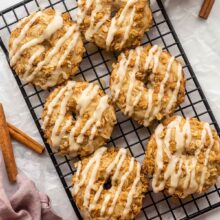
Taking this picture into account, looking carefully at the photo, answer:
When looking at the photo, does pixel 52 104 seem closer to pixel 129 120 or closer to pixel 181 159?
pixel 129 120

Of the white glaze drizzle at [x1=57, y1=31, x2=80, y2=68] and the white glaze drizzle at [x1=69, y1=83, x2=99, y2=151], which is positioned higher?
the white glaze drizzle at [x1=57, y1=31, x2=80, y2=68]

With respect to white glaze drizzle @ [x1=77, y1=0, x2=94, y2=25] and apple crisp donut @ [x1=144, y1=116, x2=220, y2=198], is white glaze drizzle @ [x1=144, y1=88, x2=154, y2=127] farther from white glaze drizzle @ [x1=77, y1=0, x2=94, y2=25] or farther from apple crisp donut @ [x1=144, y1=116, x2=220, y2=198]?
white glaze drizzle @ [x1=77, y1=0, x2=94, y2=25]

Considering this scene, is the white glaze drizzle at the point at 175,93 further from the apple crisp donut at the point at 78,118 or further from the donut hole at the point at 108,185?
the donut hole at the point at 108,185

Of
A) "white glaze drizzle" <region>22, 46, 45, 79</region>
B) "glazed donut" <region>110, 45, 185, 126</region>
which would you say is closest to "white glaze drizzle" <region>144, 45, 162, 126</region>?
"glazed donut" <region>110, 45, 185, 126</region>

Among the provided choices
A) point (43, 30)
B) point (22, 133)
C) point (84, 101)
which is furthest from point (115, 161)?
point (43, 30)

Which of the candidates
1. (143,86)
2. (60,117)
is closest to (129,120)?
(143,86)
